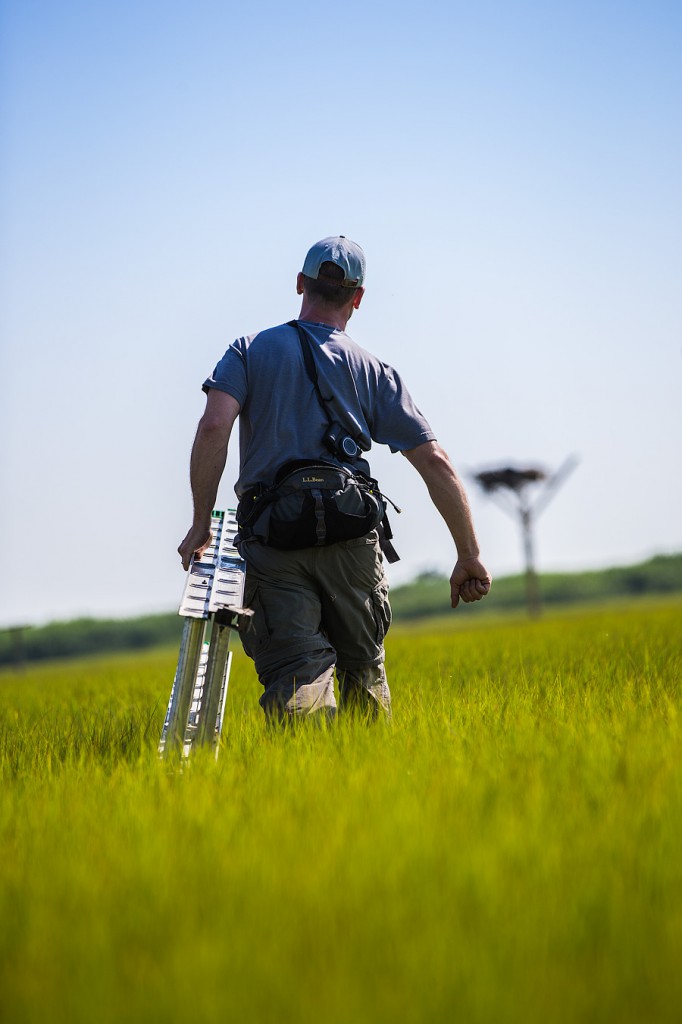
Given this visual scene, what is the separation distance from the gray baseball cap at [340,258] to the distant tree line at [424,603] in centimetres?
5022

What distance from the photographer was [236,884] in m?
2.09

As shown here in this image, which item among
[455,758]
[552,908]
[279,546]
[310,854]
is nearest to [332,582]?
[279,546]

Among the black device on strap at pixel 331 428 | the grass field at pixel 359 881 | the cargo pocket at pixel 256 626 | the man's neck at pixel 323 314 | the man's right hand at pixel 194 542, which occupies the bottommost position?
the grass field at pixel 359 881

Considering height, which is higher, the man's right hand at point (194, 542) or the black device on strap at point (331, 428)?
the black device on strap at point (331, 428)

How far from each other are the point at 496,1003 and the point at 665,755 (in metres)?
1.64

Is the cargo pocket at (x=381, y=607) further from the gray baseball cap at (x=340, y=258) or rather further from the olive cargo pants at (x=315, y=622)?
the gray baseball cap at (x=340, y=258)

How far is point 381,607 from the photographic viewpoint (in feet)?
14.2

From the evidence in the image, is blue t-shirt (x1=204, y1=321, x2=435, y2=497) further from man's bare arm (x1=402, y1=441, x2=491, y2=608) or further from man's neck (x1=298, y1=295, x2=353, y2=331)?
man's bare arm (x1=402, y1=441, x2=491, y2=608)

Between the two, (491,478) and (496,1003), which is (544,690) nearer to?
(496,1003)

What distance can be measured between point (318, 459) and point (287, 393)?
31 centimetres

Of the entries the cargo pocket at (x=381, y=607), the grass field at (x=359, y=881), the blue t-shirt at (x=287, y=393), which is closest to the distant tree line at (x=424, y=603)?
the cargo pocket at (x=381, y=607)

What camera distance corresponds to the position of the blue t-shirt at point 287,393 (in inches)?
161

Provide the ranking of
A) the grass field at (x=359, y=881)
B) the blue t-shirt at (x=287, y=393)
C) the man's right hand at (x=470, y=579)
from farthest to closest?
the man's right hand at (x=470, y=579)
the blue t-shirt at (x=287, y=393)
the grass field at (x=359, y=881)

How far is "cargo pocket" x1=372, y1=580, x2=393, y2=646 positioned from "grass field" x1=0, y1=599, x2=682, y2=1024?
2.41 feet
